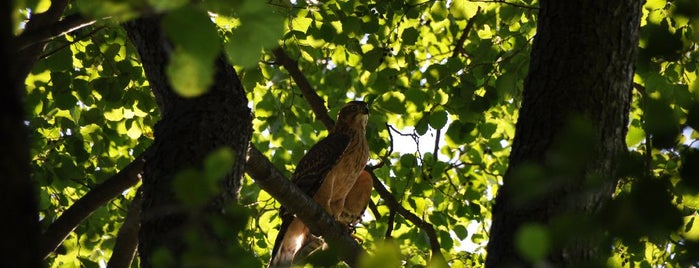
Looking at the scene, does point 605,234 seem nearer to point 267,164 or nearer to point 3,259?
point 3,259

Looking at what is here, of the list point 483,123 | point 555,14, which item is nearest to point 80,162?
point 483,123

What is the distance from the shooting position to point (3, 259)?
1.36m

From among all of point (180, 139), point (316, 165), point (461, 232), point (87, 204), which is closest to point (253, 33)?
point (180, 139)

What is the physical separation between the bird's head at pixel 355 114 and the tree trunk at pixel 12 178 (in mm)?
5722

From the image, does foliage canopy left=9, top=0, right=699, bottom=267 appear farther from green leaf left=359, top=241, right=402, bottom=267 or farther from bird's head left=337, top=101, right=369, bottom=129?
green leaf left=359, top=241, right=402, bottom=267

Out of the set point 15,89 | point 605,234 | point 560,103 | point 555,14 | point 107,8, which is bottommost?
point 15,89

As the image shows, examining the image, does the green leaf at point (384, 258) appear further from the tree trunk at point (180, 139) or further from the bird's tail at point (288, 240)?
the bird's tail at point (288, 240)

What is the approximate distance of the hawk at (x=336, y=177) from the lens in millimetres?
6688

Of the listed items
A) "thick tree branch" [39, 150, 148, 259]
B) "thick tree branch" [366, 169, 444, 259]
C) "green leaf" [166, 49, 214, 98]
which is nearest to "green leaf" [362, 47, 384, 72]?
"thick tree branch" [366, 169, 444, 259]

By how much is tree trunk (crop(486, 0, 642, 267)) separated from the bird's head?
3.74 metres

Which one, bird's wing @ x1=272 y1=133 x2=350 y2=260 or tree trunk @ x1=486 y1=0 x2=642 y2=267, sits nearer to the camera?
tree trunk @ x1=486 y1=0 x2=642 y2=267

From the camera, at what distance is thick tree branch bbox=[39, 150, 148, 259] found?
4.11 metres

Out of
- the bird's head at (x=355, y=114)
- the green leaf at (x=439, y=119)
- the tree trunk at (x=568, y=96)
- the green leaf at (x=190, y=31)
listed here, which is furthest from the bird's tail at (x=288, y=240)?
the green leaf at (x=190, y=31)

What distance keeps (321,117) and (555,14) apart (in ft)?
11.3
